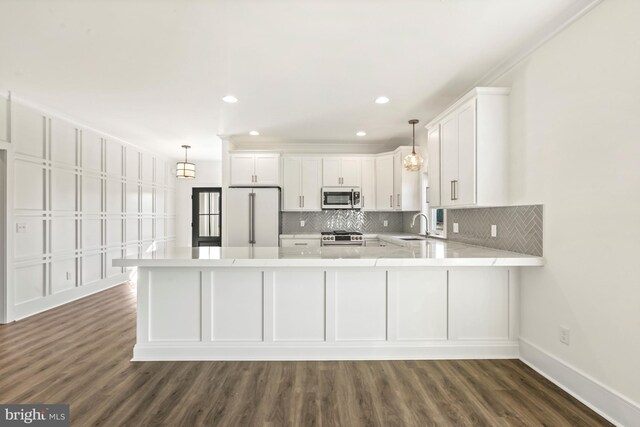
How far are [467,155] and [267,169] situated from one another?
345 centimetres

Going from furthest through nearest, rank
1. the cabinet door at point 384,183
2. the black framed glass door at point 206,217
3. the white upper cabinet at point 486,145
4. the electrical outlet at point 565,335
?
the black framed glass door at point 206,217
the cabinet door at point 384,183
the white upper cabinet at point 486,145
the electrical outlet at point 565,335

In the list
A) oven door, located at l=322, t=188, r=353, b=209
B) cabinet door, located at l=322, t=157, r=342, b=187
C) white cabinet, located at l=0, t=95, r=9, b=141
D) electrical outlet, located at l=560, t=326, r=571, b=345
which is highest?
white cabinet, located at l=0, t=95, r=9, b=141

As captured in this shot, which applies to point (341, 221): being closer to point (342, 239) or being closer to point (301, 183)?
point (342, 239)

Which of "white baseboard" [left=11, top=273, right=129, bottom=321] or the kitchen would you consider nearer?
the kitchen

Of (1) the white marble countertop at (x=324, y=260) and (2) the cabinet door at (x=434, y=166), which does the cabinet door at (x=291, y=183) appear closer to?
(2) the cabinet door at (x=434, y=166)

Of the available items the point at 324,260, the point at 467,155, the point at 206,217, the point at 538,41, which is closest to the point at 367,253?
the point at 324,260

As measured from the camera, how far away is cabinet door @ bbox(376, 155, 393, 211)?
5.31m

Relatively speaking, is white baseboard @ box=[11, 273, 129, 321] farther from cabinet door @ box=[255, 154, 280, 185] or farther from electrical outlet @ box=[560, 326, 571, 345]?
electrical outlet @ box=[560, 326, 571, 345]

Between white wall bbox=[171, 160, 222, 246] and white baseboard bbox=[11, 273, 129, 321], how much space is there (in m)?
2.26

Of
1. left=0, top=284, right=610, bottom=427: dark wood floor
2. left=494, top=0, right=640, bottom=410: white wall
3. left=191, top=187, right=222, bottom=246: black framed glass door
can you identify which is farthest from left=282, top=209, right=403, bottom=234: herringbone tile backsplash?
left=0, top=284, right=610, bottom=427: dark wood floor

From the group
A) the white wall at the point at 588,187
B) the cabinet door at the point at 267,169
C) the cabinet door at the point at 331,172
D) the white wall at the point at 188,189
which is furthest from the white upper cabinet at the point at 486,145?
the white wall at the point at 188,189

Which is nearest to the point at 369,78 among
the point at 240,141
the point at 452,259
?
the point at 452,259

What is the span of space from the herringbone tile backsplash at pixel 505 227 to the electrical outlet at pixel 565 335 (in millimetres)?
568

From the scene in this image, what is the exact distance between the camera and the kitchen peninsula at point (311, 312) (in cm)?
257
